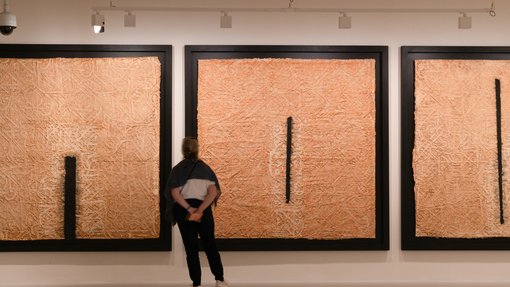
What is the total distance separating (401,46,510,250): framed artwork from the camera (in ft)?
23.0

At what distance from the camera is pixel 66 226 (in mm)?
6961

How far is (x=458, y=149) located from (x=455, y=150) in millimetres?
32

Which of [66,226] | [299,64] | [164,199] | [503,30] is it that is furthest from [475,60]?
[66,226]

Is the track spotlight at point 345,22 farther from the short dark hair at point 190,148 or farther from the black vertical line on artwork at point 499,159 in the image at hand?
the short dark hair at point 190,148

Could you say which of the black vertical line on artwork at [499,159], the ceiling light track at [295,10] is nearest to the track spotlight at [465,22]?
the ceiling light track at [295,10]

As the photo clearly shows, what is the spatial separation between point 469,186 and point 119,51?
12.1 feet

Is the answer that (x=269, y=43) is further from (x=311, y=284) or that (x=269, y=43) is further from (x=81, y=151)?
(x=311, y=284)

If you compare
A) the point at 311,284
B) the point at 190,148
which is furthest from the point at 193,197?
the point at 311,284

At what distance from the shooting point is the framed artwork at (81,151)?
695 centimetres

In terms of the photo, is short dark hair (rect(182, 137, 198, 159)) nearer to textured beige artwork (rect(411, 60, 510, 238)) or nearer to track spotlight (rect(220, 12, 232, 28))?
track spotlight (rect(220, 12, 232, 28))

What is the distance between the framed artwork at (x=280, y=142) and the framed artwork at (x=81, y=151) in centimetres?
46

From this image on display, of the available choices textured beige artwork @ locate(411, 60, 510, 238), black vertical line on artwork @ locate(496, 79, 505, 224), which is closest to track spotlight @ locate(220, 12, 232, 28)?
textured beige artwork @ locate(411, 60, 510, 238)

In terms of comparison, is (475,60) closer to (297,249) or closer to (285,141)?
(285,141)

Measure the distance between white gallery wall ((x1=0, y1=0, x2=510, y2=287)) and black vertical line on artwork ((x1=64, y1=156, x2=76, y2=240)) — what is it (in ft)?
0.81
